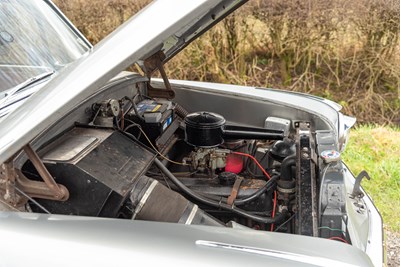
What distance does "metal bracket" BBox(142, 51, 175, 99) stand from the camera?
2510 millimetres

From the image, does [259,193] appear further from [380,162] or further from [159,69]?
[380,162]

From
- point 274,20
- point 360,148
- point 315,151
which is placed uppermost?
point 315,151

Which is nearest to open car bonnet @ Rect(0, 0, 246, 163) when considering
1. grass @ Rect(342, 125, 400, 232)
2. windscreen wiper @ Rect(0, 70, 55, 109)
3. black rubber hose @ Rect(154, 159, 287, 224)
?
windscreen wiper @ Rect(0, 70, 55, 109)

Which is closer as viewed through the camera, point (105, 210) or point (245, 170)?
point (105, 210)

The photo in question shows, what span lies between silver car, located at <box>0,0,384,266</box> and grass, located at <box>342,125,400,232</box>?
1221 mm

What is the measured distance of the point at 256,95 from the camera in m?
2.70

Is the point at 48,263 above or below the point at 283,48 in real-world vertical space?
above

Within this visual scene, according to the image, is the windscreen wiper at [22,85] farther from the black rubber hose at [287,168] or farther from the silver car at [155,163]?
the black rubber hose at [287,168]

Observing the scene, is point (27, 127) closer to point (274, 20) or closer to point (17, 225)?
point (17, 225)

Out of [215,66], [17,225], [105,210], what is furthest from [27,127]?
[215,66]

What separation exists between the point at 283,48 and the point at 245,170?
3.64 meters

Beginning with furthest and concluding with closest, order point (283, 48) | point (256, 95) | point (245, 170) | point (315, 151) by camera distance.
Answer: point (283, 48) < point (256, 95) < point (245, 170) < point (315, 151)

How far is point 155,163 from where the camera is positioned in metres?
1.94

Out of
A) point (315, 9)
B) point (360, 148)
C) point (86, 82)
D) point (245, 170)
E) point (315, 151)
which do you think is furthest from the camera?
point (315, 9)
